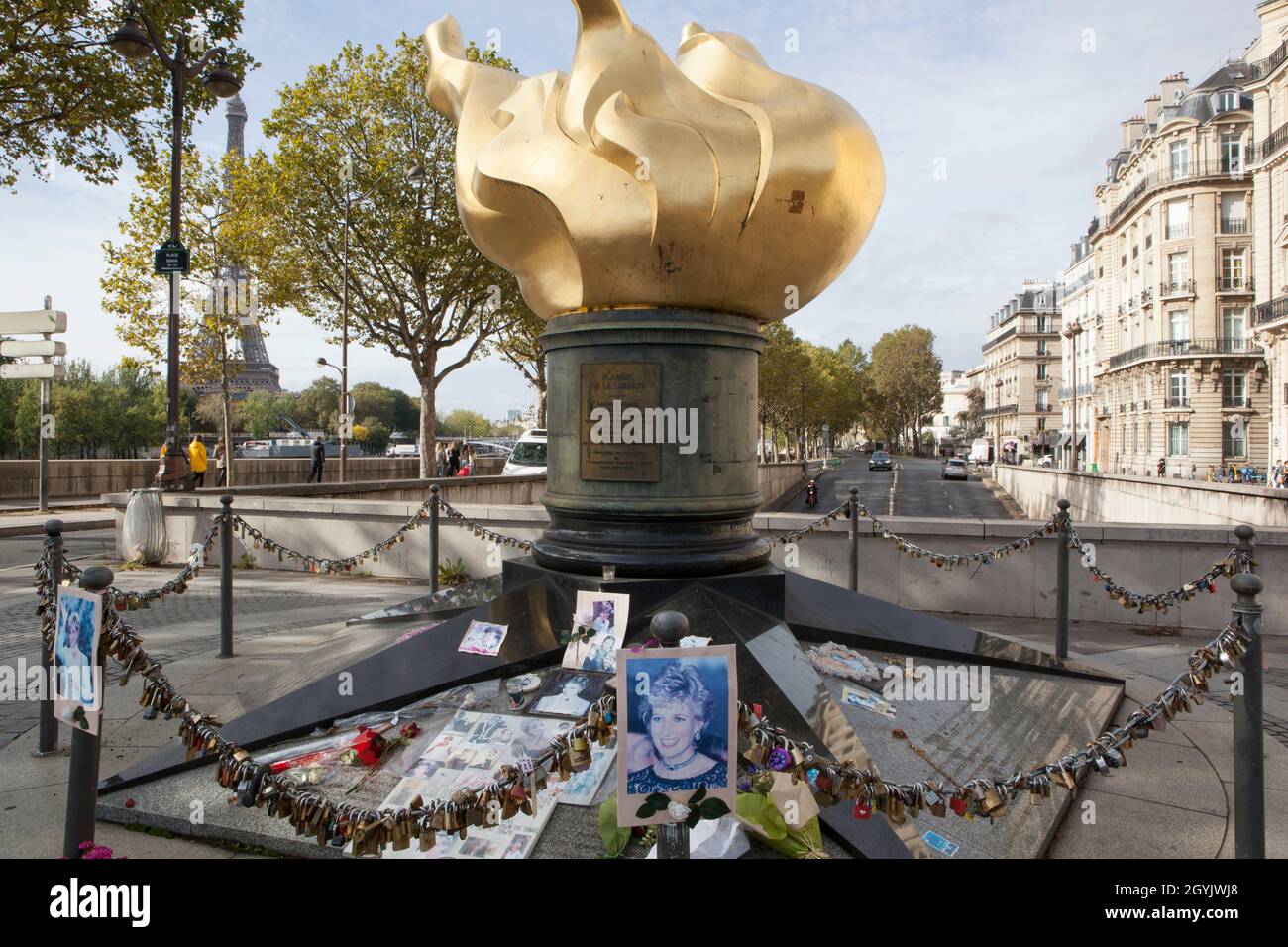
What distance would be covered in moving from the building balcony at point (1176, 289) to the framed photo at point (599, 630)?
57773mm

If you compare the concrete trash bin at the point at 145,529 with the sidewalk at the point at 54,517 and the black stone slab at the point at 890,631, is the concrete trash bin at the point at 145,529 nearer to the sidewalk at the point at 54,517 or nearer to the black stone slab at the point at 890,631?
the sidewalk at the point at 54,517

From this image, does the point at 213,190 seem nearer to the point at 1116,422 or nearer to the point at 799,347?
the point at 799,347

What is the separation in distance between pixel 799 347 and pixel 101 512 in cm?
5245

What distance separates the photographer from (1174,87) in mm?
57625

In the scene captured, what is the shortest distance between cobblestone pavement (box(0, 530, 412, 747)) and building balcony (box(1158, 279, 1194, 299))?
5501cm

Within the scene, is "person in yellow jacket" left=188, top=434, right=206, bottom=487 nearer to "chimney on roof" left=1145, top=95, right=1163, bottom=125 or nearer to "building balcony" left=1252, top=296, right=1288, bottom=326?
"building balcony" left=1252, top=296, right=1288, bottom=326

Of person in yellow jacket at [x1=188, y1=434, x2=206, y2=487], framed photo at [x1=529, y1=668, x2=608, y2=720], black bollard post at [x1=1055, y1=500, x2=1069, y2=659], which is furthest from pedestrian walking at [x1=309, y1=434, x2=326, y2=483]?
framed photo at [x1=529, y1=668, x2=608, y2=720]

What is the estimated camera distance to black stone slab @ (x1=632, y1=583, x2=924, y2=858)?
346cm

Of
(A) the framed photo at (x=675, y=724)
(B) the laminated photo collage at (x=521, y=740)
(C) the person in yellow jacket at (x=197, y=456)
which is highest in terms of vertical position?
(C) the person in yellow jacket at (x=197, y=456)

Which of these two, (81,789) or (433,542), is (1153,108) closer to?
(433,542)

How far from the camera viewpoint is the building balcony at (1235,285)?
49.4 m

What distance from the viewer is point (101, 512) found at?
21.2m

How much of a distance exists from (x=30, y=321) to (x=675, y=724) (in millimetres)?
17437

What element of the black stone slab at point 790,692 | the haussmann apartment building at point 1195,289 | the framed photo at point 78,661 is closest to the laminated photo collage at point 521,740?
the black stone slab at point 790,692
